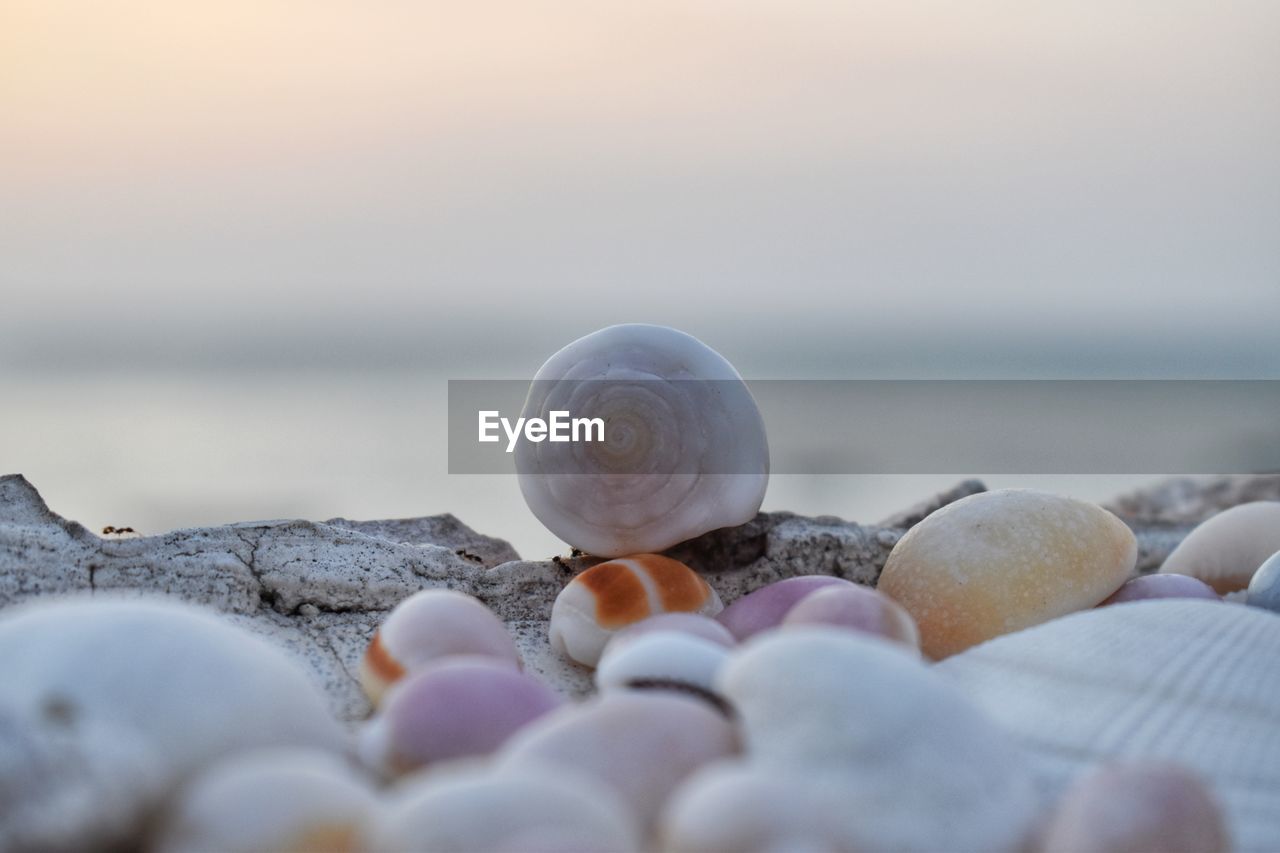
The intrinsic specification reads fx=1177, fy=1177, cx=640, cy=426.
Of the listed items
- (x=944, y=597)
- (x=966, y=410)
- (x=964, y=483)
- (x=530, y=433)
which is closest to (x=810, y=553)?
(x=944, y=597)

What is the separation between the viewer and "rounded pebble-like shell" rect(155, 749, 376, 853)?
106 cm

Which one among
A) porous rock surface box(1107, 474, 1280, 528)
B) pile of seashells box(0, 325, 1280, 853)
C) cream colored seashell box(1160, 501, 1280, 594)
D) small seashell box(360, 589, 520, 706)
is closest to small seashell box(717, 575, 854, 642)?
pile of seashells box(0, 325, 1280, 853)

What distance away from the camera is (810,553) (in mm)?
2914

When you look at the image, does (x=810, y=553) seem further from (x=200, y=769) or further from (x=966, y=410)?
Result: (x=966, y=410)

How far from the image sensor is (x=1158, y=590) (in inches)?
101

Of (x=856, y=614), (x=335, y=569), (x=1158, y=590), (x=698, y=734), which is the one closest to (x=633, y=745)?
(x=698, y=734)

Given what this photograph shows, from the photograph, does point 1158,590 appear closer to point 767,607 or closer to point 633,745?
point 767,607

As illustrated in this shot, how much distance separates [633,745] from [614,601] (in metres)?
1.06

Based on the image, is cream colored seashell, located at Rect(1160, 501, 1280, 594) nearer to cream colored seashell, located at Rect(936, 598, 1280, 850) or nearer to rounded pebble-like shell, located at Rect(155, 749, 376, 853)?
cream colored seashell, located at Rect(936, 598, 1280, 850)

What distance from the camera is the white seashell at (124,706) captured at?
1.13m

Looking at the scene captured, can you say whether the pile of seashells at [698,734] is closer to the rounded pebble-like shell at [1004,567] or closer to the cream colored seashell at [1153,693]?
the cream colored seashell at [1153,693]

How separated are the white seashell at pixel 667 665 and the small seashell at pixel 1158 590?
1306mm

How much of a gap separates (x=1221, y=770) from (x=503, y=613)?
158cm

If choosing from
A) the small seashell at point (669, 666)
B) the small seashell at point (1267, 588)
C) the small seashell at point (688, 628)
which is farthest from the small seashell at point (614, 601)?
the small seashell at point (1267, 588)
